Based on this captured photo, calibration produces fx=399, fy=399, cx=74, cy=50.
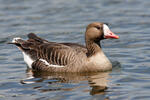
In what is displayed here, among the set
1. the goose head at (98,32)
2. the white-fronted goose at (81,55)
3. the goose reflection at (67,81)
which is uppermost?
the goose head at (98,32)

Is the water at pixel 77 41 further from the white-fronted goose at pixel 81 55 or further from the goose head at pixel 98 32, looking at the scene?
the goose head at pixel 98 32

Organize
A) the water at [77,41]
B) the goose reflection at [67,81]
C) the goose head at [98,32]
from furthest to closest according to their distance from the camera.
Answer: the goose head at [98,32] → the goose reflection at [67,81] → the water at [77,41]

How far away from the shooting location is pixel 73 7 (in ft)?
69.7

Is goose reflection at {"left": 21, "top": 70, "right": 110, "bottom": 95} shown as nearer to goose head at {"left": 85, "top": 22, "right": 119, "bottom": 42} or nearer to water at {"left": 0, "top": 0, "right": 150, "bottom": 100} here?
Result: water at {"left": 0, "top": 0, "right": 150, "bottom": 100}

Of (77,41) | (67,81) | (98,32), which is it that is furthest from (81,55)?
(77,41)

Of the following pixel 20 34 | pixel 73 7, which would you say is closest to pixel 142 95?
pixel 20 34

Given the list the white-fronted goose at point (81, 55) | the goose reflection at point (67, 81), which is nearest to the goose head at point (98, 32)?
the white-fronted goose at point (81, 55)

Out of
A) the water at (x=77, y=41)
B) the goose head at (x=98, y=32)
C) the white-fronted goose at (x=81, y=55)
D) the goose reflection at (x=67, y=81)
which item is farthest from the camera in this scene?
the white-fronted goose at (x=81, y=55)

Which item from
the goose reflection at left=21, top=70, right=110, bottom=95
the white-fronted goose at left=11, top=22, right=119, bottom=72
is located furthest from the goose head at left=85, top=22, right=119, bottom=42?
the goose reflection at left=21, top=70, right=110, bottom=95

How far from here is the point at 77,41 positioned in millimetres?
15836

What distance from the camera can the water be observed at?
1011 cm

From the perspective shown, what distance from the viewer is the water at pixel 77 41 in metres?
10.1

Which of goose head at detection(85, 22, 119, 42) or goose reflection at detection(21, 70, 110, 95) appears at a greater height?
goose head at detection(85, 22, 119, 42)

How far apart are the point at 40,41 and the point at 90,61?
2062mm
